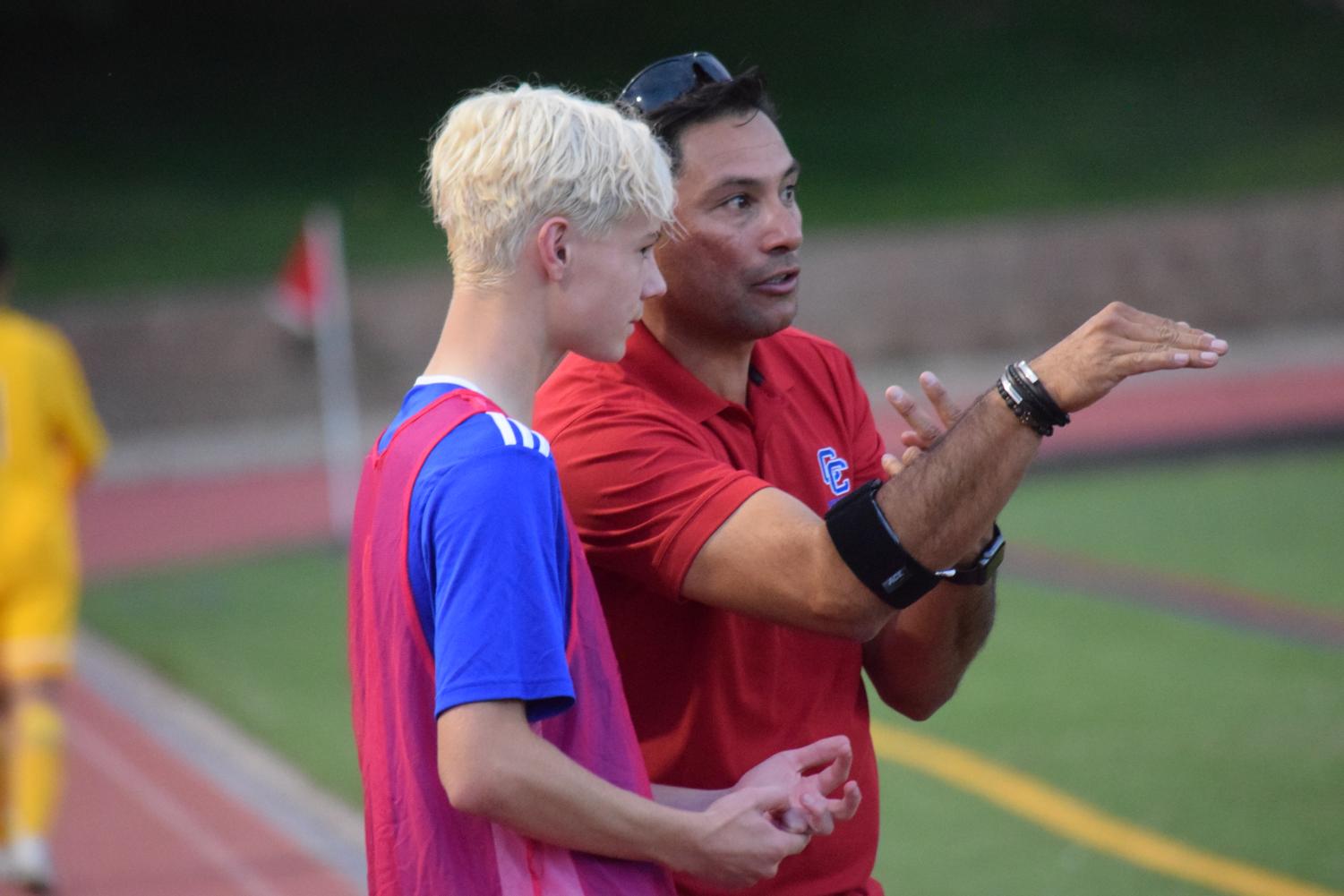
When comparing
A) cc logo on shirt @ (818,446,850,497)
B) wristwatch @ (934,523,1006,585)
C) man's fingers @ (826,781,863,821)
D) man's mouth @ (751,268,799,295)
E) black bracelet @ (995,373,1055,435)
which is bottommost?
man's fingers @ (826,781,863,821)

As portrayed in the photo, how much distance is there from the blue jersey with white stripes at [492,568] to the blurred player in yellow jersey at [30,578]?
4906mm

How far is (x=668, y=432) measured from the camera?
8.91ft

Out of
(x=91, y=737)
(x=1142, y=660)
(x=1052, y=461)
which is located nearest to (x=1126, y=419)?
(x=1052, y=461)

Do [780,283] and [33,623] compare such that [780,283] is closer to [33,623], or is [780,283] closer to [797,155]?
[33,623]

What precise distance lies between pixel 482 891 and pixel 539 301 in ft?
2.53

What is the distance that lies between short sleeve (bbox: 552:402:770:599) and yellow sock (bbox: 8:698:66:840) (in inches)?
175

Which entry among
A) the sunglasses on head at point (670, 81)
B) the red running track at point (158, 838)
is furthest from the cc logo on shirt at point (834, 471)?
the red running track at point (158, 838)

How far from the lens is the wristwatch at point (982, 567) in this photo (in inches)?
106

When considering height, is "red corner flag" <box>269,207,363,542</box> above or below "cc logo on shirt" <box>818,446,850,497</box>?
below

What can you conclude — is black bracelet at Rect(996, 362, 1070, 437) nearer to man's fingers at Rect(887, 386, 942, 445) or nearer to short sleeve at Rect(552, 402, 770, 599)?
man's fingers at Rect(887, 386, 942, 445)

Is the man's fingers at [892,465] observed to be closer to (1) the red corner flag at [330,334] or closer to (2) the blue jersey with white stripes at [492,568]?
(2) the blue jersey with white stripes at [492,568]

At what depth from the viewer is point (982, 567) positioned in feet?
8.93

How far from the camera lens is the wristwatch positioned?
2689 millimetres

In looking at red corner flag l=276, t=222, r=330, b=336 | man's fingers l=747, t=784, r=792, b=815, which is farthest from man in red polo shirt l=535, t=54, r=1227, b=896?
red corner flag l=276, t=222, r=330, b=336
